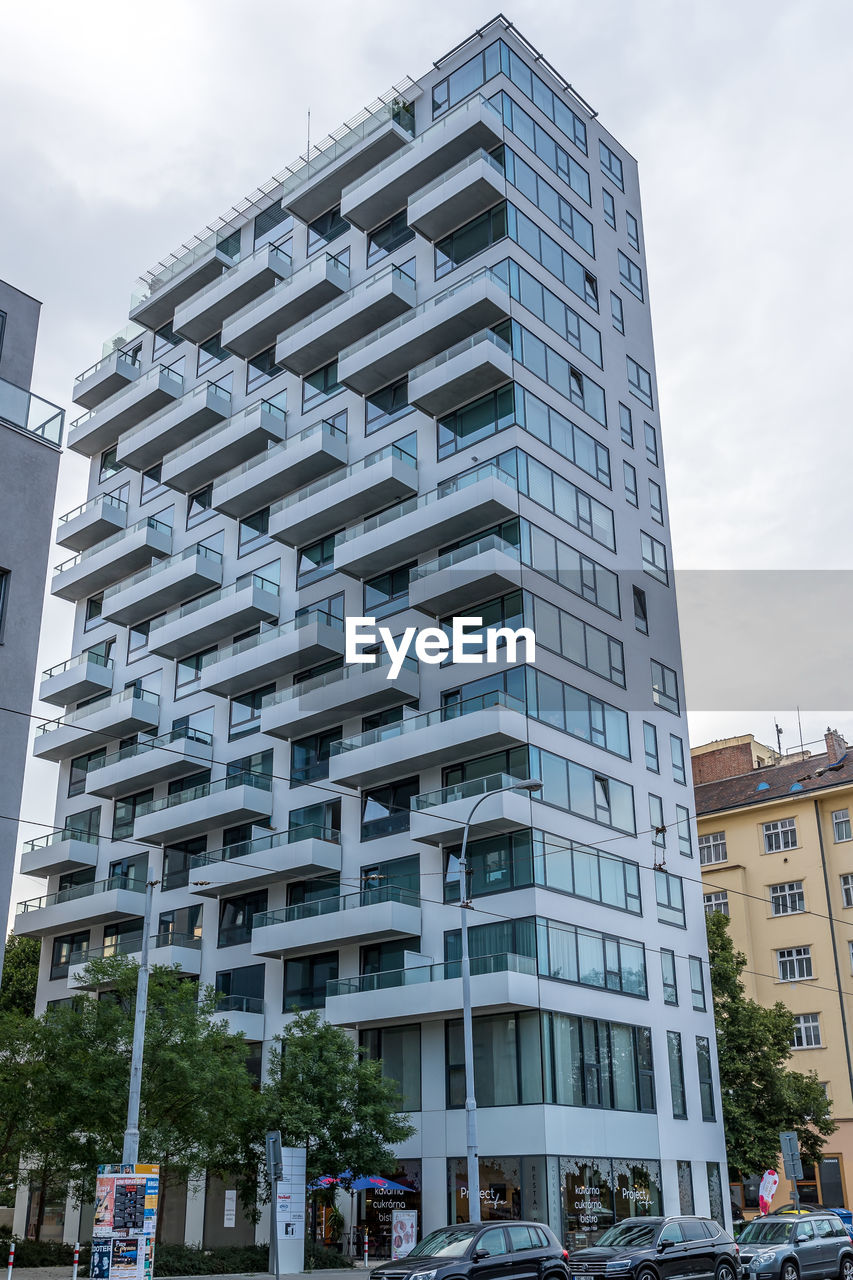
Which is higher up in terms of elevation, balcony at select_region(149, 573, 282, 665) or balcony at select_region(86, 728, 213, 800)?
balcony at select_region(149, 573, 282, 665)

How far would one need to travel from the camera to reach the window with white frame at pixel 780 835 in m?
61.2

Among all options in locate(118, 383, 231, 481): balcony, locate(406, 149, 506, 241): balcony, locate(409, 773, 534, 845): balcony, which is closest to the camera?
locate(409, 773, 534, 845): balcony

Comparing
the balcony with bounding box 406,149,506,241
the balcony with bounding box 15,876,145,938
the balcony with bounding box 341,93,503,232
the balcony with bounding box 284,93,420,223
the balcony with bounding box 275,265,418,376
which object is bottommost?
the balcony with bounding box 15,876,145,938

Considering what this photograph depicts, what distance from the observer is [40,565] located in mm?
25766

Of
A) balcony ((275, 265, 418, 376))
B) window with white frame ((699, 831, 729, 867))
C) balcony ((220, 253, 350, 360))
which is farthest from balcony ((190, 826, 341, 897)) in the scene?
window with white frame ((699, 831, 729, 867))

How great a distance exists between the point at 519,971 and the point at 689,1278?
1286cm

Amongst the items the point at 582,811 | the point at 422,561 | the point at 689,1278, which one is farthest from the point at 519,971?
the point at 422,561

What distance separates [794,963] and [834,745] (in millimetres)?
12284

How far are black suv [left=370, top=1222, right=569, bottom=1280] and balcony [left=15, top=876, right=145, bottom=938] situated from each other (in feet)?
102

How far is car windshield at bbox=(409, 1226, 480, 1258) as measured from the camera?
21.6 m

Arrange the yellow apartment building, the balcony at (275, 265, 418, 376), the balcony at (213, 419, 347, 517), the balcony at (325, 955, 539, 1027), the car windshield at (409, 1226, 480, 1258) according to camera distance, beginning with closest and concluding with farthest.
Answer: the car windshield at (409, 1226, 480, 1258), the balcony at (325, 955, 539, 1027), the balcony at (275, 265, 418, 376), the balcony at (213, 419, 347, 517), the yellow apartment building

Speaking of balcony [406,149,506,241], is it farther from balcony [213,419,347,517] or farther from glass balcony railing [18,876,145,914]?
glass balcony railing [18,876,145,914]

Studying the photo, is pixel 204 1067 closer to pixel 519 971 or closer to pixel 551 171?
pixel 519 971

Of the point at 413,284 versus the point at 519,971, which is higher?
the point at 413,284
